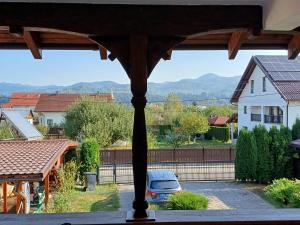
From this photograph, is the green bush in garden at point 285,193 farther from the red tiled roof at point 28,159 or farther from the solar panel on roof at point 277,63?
the solar panel on roof at point 277,63

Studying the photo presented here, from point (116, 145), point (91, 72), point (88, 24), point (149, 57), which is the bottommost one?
point (116, 145)

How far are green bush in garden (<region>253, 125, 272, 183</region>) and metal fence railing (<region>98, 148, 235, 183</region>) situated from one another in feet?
3.57

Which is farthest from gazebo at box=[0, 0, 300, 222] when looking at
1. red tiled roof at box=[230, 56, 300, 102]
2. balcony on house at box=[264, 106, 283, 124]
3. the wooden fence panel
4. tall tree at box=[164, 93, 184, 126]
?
tall tree at box=[164, 93, 184, 126]

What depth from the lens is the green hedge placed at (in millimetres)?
16281

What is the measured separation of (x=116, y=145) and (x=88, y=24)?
37.8 ft

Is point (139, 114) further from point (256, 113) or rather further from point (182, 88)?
point (182, 88)

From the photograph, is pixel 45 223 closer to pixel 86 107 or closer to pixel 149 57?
pixel 149 57

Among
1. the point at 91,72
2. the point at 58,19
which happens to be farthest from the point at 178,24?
the point at 91,72

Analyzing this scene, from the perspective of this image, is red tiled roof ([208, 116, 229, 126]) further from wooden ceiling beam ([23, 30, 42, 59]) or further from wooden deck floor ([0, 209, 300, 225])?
wooden deck floor ([0, 209, 300, 225])

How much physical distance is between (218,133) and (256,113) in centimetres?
532

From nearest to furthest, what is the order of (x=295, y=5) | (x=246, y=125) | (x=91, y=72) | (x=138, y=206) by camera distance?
(x=295, y=5)
(x=138, y=206)
(x=246, y=125)
(x=91, y=72)

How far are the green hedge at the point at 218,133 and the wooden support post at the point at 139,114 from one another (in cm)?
1512

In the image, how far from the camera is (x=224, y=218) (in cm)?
136

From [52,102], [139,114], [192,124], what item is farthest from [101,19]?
[52,102]
